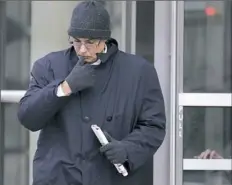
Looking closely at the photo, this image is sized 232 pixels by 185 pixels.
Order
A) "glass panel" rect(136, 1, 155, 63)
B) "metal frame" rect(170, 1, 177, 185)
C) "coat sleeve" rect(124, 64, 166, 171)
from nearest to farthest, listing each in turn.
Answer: "coat sleeve" rect(124, 64, 166, 171)
"metal frame" rect(170, 1, 177, 185)
"glass panel" rect(136, 1, 155, 63)

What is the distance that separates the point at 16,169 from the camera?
142 inches

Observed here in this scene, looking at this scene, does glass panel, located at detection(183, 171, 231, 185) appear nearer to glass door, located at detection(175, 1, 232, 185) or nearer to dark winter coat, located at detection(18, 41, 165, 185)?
glass door, located at detection(175, 1, 232, 185)

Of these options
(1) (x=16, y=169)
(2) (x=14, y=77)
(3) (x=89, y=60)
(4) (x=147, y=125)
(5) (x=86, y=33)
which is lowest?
(1) (x=16, y=169)

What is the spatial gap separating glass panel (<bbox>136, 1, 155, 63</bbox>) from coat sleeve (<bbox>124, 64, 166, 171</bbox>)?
2.34ft

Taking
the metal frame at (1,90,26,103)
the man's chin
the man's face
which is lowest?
the metal frame at (1,90,26,103)

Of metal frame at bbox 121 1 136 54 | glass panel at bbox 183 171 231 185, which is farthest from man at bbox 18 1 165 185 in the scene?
metal frame at bbox 121 1 136 54

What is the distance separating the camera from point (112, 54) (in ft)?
8.66

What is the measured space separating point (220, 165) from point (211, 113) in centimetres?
27

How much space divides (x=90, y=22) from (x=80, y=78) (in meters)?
0.23

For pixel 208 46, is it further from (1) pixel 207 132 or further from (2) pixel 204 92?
(1) pixel 207 132

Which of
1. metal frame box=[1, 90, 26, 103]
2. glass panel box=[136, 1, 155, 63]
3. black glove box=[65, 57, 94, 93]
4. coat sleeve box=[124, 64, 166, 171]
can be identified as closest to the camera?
black glove box=[65, 57, 94, 93]

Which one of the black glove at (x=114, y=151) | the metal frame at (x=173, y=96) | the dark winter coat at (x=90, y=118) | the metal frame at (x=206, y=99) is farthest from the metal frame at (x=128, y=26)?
the black glove at (x=114, y=151)

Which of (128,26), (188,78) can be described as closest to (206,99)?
(188,78)

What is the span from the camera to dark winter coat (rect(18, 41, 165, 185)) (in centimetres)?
250
